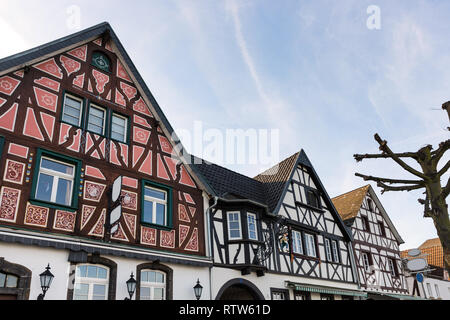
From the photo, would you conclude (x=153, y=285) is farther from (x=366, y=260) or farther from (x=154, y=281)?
(x=366, y=260)

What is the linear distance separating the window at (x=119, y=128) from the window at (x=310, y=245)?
30.9 ft

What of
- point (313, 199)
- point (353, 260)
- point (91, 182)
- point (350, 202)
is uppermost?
point (350, 202)

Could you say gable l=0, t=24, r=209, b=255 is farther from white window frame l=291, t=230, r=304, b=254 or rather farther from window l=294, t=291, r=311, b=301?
white window frame l=291, t=230, r=304, b=254

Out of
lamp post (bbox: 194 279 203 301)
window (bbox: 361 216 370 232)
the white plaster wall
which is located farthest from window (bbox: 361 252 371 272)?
the white plaster wall

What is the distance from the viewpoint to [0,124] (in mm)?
8844

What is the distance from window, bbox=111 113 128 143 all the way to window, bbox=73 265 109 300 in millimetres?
3863

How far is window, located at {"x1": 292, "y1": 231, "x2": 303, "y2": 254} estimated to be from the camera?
52.0 ft

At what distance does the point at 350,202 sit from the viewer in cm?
2306

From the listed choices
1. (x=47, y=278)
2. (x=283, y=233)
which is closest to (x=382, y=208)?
(x=283, y=233)

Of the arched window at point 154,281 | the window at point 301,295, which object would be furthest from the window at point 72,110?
the window at point 301,295

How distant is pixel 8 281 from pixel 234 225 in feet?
24.6

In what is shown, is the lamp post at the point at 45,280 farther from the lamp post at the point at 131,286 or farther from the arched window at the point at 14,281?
the lamp post at the point at 131,286

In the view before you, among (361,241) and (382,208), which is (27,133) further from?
(382,208)

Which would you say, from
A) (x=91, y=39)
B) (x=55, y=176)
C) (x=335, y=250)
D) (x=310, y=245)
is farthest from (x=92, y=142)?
(x=335, y=250)
